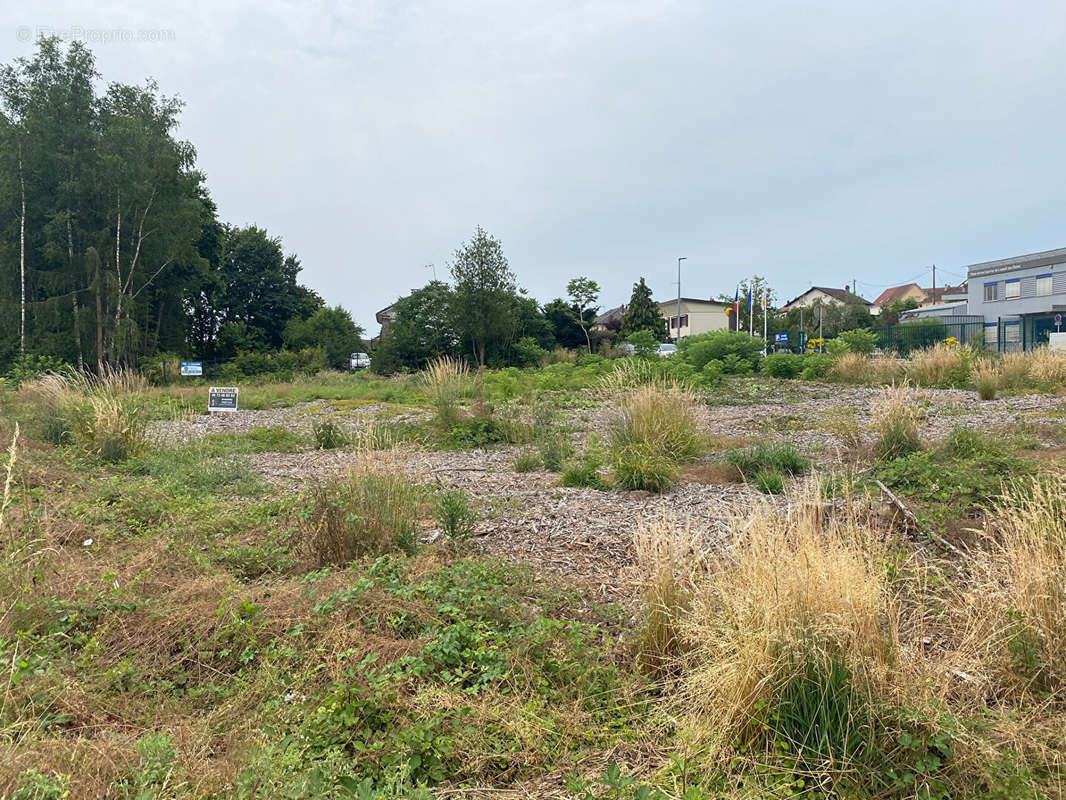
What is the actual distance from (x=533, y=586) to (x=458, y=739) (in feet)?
3.82

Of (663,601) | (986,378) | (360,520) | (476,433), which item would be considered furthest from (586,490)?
(986,378)

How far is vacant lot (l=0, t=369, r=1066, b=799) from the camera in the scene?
1.96m

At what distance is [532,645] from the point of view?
263cm

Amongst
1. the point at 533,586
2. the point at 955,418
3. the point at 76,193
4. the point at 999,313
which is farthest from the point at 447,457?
the point at 999,313

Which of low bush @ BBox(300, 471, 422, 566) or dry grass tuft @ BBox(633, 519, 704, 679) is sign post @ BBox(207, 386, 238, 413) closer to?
low bush @ BBox(300, 471, 422, 566)

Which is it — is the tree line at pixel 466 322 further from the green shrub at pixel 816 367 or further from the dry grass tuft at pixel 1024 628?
the dry grass tuft at pixel 1024 628

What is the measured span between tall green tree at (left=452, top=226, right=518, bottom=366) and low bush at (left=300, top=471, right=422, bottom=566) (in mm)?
23400

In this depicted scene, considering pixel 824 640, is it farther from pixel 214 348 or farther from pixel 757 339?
pixel 214 348

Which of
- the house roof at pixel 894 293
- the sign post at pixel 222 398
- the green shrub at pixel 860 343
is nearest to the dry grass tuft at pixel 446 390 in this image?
the sign post at pixel 222 398

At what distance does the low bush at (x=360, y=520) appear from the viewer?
3.74 metres

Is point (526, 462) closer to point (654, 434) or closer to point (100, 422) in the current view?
point (654, 434)

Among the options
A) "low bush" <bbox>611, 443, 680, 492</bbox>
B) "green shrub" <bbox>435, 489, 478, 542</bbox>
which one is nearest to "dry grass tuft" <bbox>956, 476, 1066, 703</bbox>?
"green shrub" <bbox>435, 489, 478, 542</bbox>

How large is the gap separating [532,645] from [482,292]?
2524 cm

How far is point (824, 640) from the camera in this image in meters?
2.08
